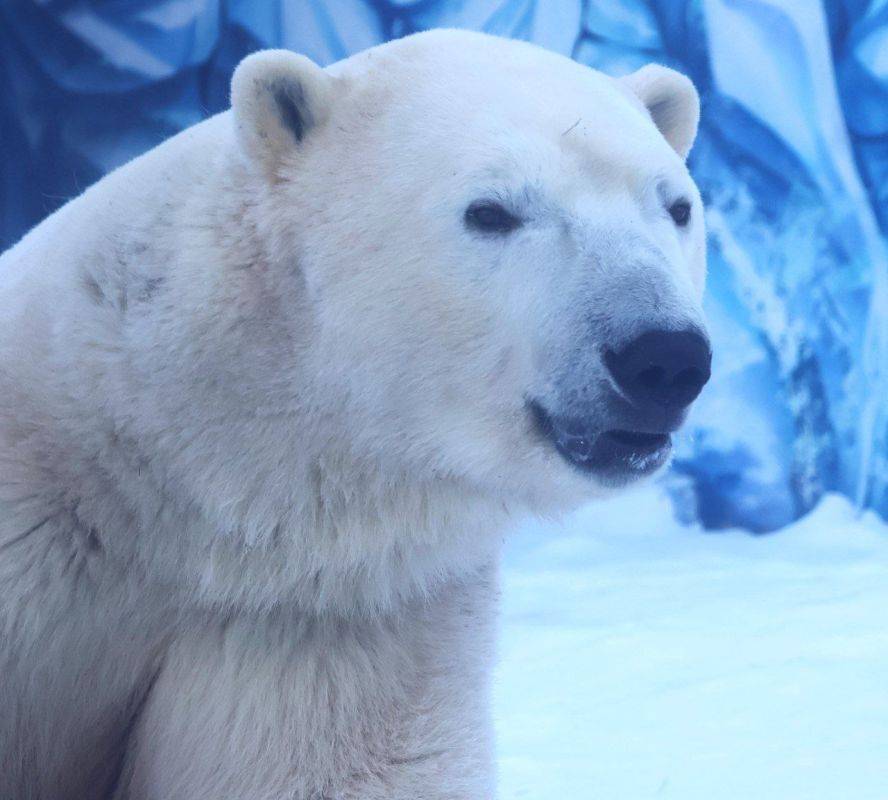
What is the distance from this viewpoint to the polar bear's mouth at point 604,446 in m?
1.69

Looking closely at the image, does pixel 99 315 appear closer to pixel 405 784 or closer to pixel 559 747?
pixel 405 784

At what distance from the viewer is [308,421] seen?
5.88 feet

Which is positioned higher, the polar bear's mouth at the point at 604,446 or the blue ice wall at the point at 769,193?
the polar bear's mouth at the point at 604,446

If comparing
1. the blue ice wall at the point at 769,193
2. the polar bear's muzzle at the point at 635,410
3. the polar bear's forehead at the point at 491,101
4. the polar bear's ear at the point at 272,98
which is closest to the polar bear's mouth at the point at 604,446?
the polar bear's muzzle at the point at 635,410

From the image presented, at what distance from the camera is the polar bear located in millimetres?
1753

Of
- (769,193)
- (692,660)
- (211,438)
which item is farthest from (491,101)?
(769,193)

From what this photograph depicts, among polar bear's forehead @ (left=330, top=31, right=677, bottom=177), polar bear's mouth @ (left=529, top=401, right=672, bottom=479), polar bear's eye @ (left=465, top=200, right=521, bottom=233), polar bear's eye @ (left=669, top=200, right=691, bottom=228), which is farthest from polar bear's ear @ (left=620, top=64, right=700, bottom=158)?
polar bear's mouth @ (left=529, top=401, right=672, bottom=479)

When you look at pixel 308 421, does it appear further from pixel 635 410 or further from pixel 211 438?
pixel 635 410

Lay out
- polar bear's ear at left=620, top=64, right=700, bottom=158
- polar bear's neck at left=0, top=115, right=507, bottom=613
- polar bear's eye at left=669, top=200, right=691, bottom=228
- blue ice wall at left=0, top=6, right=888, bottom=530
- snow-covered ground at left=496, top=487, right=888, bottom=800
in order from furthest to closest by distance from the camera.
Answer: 1. blue ice wall at left=0, top=6, right=888, bottom=530
2. snow-covered ground at left=496, top=487, right=888, bottom=800
3. polar bear's ear at left=620, top=64, right=700, bottom=158
4. polar bear's eye at left=669, top=200, right=691, bottom=228
5. polar bear's neck at left=0, top=115, right=507, bottom=613

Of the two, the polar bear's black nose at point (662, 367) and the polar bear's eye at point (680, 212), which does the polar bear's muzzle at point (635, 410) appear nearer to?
the polar bear's black nose at point (662, 367)

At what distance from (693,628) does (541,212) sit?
2.84 metres

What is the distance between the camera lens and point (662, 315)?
1.59 meters

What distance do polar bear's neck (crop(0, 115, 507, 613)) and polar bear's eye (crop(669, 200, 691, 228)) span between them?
0.53 meters

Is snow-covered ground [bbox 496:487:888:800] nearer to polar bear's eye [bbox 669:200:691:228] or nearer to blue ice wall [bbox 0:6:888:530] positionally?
blue ice wall [bbox 0:6:888:530]
